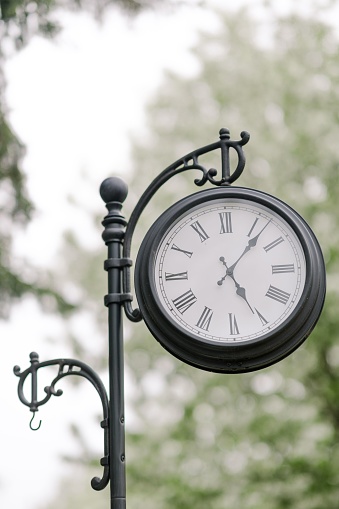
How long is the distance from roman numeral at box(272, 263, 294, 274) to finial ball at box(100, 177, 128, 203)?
0.86 metres

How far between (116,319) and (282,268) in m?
0.74

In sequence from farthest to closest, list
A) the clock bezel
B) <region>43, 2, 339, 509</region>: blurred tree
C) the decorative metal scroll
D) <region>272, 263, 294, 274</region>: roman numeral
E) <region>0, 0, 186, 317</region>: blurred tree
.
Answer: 1. <region>43, 2, 339, 509</region>: blurred tree
2. <region>0, 0, 186, 317</region>: blurred tree
3. the decorative metal scroll
4. <region>272, 263, 294, 274</region>: roman numeral
5. the clock bezel

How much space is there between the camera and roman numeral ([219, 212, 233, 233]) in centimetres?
332

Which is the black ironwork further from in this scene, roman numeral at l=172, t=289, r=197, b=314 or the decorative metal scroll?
roman numeral at l=172, t=289, r=197, b=314

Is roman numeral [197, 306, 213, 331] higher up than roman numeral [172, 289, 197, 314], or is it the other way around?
roman numeral [172, 289, 197, 314]

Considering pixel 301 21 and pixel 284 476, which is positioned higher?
pixel 301 21

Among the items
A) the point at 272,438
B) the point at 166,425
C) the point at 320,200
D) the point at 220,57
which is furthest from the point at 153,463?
the point at 220,57

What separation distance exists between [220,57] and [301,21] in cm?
133

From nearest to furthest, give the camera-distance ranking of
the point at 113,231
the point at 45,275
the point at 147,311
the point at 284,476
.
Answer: the point at 147,311 < the point at 113,231 < the point at 45,275 < the point at 284,476

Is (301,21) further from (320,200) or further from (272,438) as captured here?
(272,438)

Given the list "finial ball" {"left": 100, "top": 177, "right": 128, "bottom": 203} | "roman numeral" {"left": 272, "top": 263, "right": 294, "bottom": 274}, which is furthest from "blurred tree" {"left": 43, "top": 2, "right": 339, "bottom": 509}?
"roman numeral" {"left": 272, "top": 263, "right": 294, "bottom": 274}

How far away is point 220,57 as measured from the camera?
1241 cm

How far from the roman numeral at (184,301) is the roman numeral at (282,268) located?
333mm

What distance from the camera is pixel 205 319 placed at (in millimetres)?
3203
